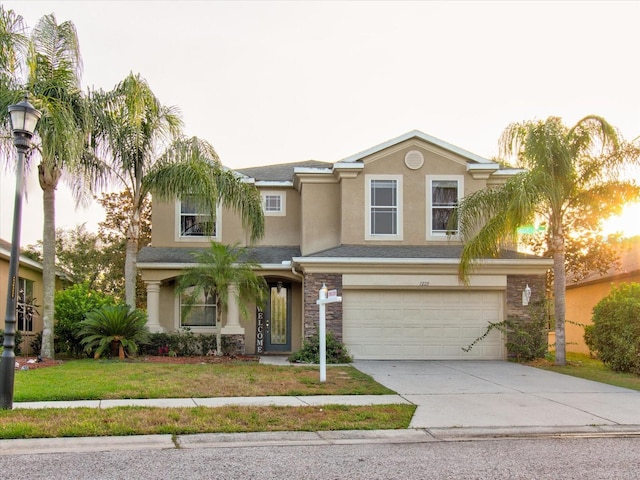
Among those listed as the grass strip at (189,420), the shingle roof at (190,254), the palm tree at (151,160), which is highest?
the palm tree at (151,160)

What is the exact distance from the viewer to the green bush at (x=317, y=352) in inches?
627

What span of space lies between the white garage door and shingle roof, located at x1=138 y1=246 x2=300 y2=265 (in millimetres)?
2958

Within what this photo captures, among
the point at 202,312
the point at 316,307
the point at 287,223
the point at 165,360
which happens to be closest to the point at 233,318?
the point at 202,312

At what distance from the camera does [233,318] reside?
1809 centimetres

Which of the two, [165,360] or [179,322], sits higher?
[179,322]

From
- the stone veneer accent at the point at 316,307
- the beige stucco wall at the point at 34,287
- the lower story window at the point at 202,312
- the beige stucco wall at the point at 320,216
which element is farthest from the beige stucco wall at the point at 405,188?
the beige stucco wall at the point at 34,287

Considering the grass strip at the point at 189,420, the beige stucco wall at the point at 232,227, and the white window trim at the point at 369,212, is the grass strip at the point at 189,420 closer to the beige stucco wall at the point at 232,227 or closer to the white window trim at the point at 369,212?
the white window trim at the point at 369,212

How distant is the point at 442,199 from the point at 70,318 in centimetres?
1124

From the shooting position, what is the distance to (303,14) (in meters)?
13.3

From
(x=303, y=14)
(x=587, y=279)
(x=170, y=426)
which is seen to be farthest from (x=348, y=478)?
(x=587, y=279)

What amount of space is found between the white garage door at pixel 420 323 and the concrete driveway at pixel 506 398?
1896 millimetres

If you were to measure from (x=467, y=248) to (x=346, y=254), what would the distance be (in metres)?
3.26

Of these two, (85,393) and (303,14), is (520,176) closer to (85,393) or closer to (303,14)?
(303,14)

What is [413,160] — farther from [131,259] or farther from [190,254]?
[131,259]
